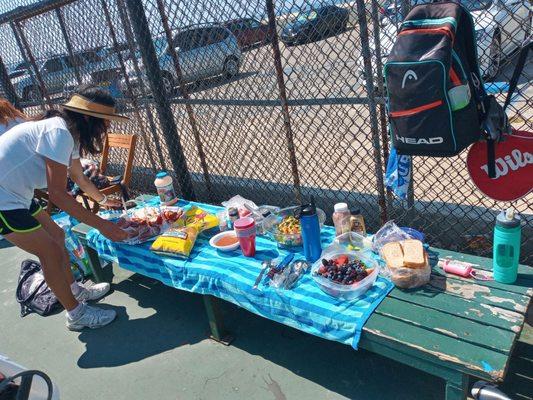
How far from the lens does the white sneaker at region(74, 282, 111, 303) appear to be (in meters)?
3.41

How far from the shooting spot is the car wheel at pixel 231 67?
3.93 metres

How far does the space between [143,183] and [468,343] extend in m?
4.43

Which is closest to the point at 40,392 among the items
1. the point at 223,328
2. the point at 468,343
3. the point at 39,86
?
the point at 223,328

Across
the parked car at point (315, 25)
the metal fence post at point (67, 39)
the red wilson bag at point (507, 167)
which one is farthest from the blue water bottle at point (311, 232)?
the metal fence post at point (67, 39)

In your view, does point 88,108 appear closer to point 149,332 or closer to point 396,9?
point 149,332

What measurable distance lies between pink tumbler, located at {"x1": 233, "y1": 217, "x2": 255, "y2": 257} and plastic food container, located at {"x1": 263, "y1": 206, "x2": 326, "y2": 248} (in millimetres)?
180

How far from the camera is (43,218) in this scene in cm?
327

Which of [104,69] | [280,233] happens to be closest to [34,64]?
[104,69]

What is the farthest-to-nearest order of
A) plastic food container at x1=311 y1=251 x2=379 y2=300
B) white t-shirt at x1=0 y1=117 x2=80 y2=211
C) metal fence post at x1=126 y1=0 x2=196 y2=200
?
metal fence post at x1=126 y1=0 x2=196 y2=200 < white t-shirt at x1=0 y1=117 x2=80 y2=211 < plastic food container at x1=311 y1=251 x2=379 y2=300

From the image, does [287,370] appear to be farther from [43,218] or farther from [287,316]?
[43,218]

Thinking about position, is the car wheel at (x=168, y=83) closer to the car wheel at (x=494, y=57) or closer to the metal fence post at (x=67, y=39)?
the metal fence post at (x=67, y=39)

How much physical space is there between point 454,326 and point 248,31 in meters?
2.67

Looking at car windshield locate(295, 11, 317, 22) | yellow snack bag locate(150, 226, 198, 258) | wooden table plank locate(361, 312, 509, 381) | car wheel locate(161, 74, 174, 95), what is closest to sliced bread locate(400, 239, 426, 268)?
wooden table plank locate(361, 312, 509, 381)

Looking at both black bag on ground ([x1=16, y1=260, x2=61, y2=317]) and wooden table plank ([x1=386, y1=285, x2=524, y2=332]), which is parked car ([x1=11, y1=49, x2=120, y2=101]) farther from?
wooden table plank ([x1=386, y1=285, x2=524, y2=332])
